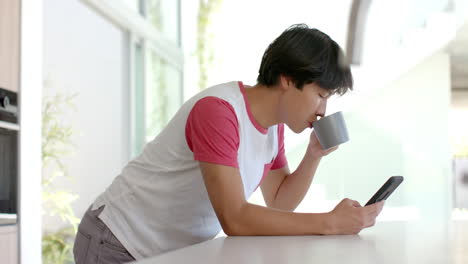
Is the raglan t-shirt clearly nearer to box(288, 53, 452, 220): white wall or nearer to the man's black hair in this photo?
the man's black hair

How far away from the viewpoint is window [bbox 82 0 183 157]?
225 inches

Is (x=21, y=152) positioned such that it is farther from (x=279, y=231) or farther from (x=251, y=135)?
(x=279, y=231)

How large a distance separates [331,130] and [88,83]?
11.9 ft

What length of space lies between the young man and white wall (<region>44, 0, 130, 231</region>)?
9.69 ft

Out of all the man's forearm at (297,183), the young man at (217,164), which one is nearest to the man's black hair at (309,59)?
the young man at (217,164)

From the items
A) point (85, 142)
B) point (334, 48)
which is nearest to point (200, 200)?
point (334, 48)

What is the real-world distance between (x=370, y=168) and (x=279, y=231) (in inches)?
233

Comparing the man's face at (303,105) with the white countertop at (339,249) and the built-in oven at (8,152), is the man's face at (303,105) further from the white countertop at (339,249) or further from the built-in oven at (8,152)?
the built-in oven at (8,152)

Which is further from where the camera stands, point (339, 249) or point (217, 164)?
point (217, 164)

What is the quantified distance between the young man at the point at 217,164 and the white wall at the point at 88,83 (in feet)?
9.69

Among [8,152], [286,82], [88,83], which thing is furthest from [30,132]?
[88,83]

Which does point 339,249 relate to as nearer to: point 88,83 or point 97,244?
point 97,244

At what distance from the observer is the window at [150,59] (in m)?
5.70

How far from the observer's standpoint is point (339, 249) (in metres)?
0.95
